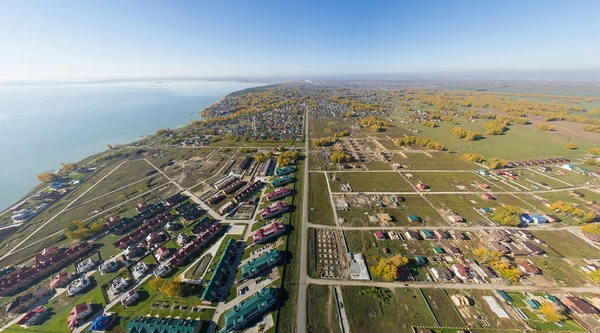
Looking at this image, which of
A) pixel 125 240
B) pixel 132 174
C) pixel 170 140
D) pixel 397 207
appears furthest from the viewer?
pixel 170 140

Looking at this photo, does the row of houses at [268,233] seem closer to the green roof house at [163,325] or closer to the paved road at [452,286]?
the paved road at [452,286]

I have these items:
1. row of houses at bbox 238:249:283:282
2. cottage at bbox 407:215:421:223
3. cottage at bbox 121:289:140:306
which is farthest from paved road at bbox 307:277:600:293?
cottage at bbox 121:289:140:306

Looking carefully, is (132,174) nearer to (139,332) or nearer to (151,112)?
(139,332)

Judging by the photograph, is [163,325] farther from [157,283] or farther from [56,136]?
[56,136]

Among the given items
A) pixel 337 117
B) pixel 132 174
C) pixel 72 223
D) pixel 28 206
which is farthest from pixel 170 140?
pixel 337 117

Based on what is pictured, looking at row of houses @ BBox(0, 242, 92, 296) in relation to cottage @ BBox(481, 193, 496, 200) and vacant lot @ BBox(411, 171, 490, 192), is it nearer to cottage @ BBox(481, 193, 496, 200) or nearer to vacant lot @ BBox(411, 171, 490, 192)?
vacant lot @ BBox(411, 171, 490, 192)

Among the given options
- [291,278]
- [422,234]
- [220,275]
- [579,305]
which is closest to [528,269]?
[579,305]

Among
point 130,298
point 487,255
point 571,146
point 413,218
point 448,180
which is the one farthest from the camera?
point 571,146
